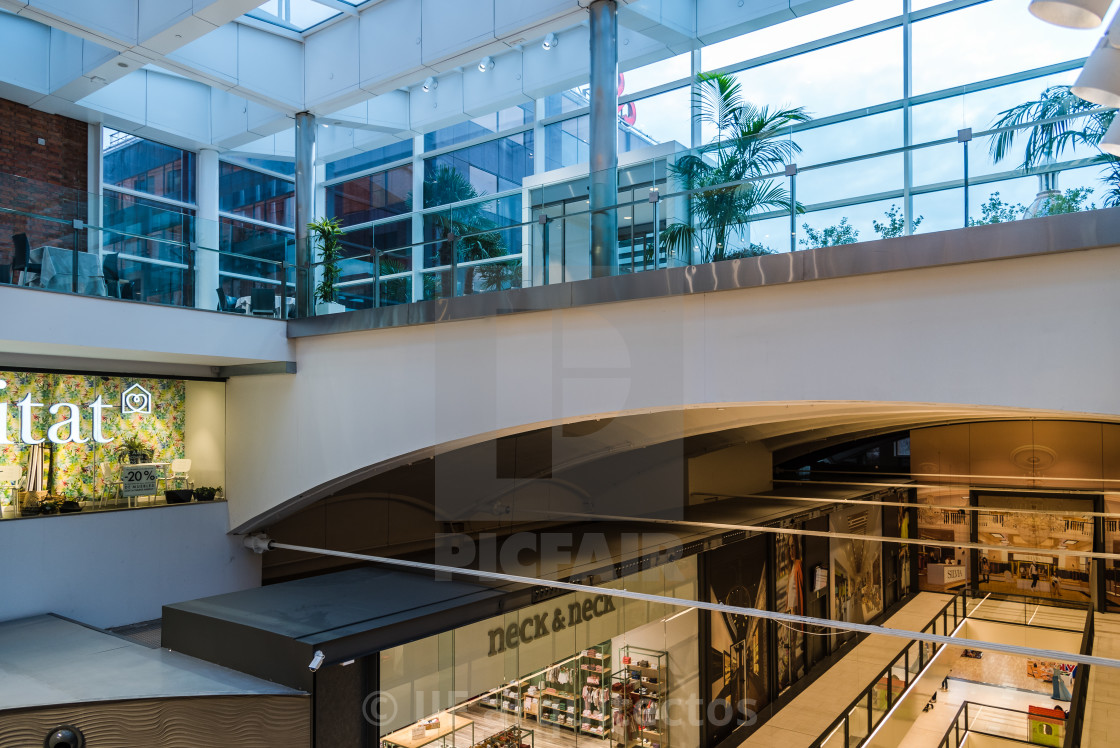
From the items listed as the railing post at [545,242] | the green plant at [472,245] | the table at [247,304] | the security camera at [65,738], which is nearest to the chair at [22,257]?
the table at [247,304]

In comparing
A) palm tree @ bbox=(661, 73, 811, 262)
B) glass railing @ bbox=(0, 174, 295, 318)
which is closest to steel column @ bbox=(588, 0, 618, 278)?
palm tree @ bbox=(661, 73, 811, 262)

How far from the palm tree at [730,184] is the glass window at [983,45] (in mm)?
5147

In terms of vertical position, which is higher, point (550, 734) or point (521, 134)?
point (521, 134)

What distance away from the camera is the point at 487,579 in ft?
24.6

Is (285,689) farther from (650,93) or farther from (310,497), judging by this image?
(650,93)

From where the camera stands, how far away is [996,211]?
421 centimetres

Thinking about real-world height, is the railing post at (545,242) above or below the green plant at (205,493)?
above

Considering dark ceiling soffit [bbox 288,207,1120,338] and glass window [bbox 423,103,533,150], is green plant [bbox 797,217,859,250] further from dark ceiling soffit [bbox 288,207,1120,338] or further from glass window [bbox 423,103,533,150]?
glass window [bbox 423,103,533,150]

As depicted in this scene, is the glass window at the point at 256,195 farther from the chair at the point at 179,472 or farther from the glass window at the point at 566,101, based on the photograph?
the chair at the point at 179,472

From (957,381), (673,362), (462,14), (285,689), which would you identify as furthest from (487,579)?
(462,14)

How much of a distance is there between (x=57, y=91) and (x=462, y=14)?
573 cm

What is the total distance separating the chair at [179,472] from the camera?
30.3 ft

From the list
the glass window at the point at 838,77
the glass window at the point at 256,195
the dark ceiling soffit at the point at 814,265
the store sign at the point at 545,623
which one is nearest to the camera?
the dark ceiling soffit at the point at 814,265

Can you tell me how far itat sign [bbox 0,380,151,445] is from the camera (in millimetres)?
8008
